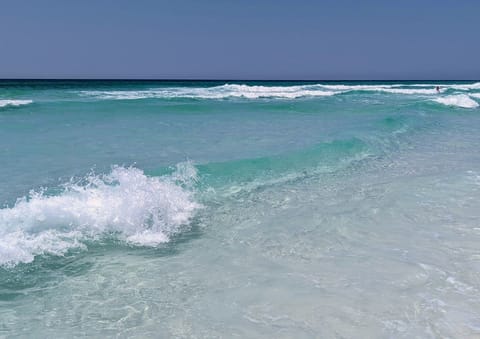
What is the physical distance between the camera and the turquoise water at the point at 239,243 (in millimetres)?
3980

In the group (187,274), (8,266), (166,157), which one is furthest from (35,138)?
(187,274)

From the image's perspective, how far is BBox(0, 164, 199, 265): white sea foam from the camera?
547cm

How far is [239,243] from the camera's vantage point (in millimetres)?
Result: 5855

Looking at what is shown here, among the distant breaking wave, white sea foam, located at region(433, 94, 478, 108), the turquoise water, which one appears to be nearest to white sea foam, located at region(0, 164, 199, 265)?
the turquoise water

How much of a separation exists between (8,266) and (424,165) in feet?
29.0

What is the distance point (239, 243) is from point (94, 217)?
2077mm

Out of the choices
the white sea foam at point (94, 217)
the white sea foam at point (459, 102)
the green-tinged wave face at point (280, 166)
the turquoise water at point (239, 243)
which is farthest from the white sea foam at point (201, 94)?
the white sea foam at point (94, 217)

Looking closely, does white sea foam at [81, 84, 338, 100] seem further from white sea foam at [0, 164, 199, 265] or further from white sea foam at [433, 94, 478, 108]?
white sea foam at [0, 164, 199, 265]

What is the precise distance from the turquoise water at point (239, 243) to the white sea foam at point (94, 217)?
0.02 m

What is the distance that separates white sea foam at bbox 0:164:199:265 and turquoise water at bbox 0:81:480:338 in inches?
0.9

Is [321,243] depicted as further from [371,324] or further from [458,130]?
[458,130]

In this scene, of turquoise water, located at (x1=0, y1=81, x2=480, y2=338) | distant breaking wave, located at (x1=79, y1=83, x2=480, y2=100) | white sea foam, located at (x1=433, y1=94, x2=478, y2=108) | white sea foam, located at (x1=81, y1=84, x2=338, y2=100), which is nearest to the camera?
turquoise water, located at (x1=0, y1=81, x2=480, y2=338)

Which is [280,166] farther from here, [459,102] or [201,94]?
[201,94]

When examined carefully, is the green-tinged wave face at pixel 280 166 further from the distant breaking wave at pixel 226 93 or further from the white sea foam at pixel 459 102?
the distant breaking wave at pixel 226 93
